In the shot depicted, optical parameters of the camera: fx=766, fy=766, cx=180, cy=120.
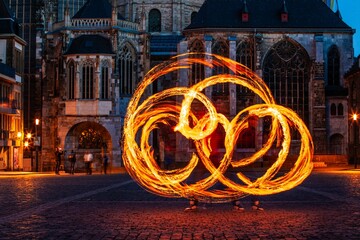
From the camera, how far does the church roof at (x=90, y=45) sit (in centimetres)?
6412

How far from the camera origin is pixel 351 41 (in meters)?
69.4

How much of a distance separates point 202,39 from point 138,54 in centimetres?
598

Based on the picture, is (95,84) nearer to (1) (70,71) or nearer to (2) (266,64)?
(1) (70,71)

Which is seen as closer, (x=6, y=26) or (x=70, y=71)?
(x=70, y=71)

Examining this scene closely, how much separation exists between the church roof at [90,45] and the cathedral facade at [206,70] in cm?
8

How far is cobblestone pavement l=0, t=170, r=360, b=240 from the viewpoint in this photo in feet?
46.5

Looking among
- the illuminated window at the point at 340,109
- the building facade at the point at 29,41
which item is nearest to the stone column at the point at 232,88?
the illuminated window at the point at 340,109

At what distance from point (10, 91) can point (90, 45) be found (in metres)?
9.91

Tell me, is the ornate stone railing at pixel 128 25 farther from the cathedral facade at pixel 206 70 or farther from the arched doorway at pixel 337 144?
the arched doorway at pixel 337 144

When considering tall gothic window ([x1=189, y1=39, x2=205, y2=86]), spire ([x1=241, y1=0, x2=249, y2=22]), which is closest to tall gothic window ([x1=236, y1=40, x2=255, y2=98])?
spire ([x1=241, y1=0, x2=249, y2=22])

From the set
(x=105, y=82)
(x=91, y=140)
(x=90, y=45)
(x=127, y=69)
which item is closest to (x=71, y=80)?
(x=105, y=82)

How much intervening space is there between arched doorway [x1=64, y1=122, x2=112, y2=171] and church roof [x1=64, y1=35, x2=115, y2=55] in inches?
238

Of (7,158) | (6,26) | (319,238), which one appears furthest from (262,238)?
(6,26)

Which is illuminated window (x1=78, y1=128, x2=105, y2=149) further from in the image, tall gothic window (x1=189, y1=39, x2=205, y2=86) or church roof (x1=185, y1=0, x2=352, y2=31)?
church roof (x1=185, y1=0, x2=352, y2=31)
